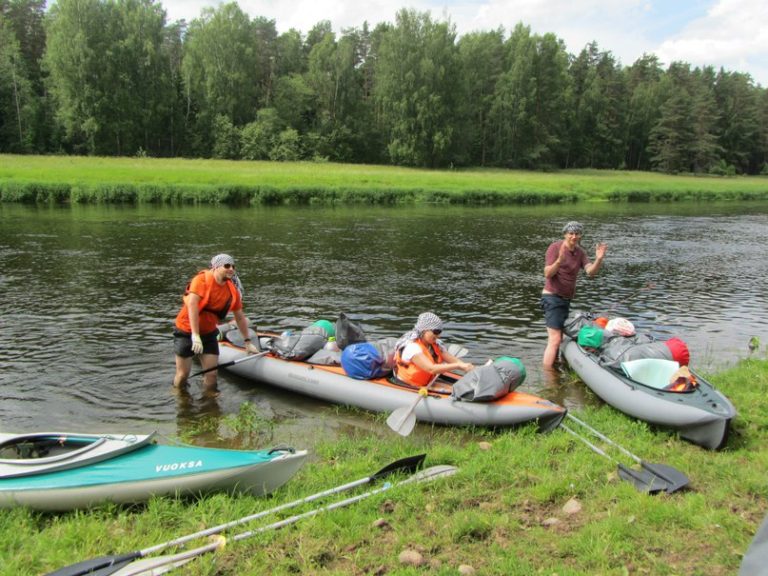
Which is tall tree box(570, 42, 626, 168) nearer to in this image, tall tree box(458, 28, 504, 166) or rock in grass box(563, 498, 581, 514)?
tall tree box(458, 28, 504, 166)

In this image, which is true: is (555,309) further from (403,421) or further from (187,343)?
(187,343)

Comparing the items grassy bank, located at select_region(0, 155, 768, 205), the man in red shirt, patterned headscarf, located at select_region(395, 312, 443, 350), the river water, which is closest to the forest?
grassy bank, located at select_region(0, 155, 768, 205)

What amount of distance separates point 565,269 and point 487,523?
16.1 feet

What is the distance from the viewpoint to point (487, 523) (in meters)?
4.20

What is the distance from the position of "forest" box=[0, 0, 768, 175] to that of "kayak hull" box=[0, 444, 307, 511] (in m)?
54.1

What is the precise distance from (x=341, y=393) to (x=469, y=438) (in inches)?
68.6

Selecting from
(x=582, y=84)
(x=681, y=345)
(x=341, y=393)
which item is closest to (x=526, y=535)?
(x=341, y=393)

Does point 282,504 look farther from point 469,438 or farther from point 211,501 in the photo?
point 469,438

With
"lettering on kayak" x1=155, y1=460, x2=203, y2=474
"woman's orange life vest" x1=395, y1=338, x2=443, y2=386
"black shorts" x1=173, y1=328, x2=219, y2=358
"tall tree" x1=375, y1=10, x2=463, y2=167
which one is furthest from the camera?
"tall tree" x1=375, y1=10, x2=463, y2=167

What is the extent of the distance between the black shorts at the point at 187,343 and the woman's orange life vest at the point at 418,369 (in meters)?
2.40

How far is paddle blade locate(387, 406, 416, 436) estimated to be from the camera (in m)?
6.18

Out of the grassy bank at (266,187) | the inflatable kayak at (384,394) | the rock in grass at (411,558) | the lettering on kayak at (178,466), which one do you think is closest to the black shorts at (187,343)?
the inflatable kayak at (384,394)

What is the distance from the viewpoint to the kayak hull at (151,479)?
4562 millimetres

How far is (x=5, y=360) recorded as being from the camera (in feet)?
29.6
